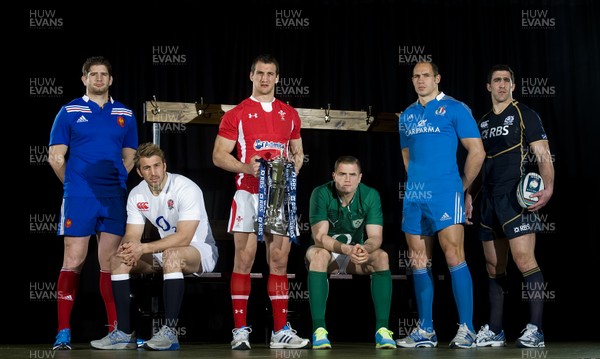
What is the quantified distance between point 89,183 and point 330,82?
2.53 metres

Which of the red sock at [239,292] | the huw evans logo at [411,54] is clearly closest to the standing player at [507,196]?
the red sock at [239,292]

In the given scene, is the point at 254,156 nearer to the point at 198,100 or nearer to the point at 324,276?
the point at 324,276

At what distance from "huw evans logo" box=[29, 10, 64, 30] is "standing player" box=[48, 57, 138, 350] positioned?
176cm

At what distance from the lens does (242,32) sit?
668cm

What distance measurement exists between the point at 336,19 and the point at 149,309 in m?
2.77

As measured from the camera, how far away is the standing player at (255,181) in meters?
4.69

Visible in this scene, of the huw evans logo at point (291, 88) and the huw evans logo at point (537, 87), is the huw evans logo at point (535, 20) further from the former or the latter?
the huw evans logo at point (291, 88)

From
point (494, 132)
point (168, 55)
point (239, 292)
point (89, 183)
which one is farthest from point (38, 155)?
point (494, 132)

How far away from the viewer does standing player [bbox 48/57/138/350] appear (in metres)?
4.77

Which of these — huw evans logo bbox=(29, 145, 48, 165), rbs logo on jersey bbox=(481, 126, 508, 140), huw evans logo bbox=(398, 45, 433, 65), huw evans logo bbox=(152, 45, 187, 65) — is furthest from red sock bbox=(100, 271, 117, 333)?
huw evans logo bbox=(398, 45, 433, 65)

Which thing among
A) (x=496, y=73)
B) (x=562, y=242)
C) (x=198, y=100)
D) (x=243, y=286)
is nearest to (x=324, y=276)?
Result: (x=243, y=286)

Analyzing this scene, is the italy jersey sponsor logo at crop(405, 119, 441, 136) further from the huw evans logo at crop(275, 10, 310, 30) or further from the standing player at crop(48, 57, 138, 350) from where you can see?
the huw evans logo at crop(275, 10, 310, 30)

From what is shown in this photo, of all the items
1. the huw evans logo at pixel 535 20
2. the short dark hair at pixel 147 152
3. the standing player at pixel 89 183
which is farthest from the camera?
the huw evans logo at pixel 535 20

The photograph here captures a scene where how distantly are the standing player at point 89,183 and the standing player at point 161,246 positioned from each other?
17 cm
